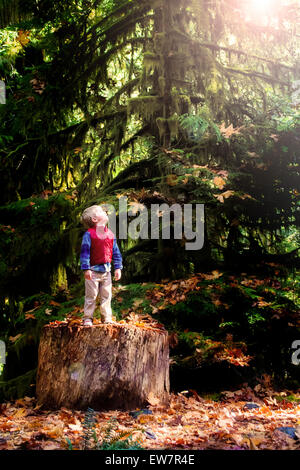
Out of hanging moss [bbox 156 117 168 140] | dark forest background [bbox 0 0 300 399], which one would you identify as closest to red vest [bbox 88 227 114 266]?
dark forest background [bbox 0 0 300 399]

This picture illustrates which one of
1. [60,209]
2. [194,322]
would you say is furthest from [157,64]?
[194,322]

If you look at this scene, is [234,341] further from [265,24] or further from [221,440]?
[265,24]

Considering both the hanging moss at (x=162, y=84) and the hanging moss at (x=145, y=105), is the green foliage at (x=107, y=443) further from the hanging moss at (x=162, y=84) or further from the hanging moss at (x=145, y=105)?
the hanging moss at (x=162, y=84)

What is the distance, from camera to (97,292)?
5281mm

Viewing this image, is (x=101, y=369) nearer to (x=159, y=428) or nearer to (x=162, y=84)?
(x=159, y=428)

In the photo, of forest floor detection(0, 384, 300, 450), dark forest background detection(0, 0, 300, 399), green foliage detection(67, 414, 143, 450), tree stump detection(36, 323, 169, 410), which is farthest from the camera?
dark forest background detection(0, 0, 300, 399)

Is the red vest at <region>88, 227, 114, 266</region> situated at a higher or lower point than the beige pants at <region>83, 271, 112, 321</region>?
higher

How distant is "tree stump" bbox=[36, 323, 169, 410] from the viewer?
4.87m

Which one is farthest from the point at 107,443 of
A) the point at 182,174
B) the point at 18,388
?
the point at 182,174

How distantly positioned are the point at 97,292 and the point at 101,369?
945 mm

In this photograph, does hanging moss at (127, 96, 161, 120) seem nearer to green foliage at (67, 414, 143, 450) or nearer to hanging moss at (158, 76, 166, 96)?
hanging moss at (158, 76, 166, 96)

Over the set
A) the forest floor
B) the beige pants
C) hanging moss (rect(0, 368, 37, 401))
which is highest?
the beige pants

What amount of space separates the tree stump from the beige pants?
24 cm

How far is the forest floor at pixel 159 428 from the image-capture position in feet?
11.6
